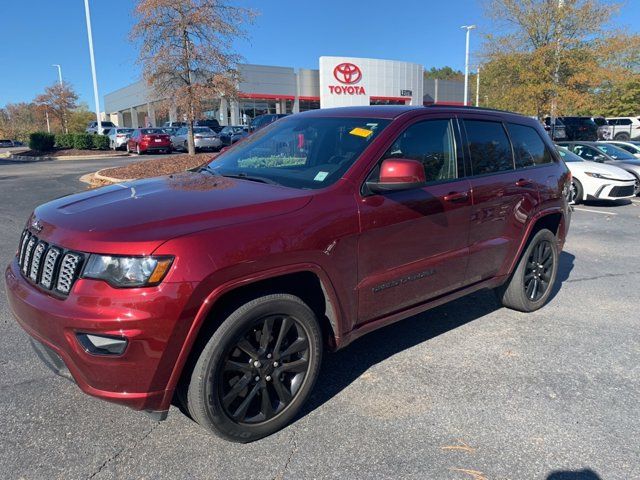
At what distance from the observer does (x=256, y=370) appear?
273 centimetres

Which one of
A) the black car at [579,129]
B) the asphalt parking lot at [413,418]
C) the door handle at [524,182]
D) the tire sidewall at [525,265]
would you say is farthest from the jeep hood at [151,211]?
the black car at [579,129]

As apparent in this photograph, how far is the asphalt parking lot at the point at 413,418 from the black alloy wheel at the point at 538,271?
33 centimetres

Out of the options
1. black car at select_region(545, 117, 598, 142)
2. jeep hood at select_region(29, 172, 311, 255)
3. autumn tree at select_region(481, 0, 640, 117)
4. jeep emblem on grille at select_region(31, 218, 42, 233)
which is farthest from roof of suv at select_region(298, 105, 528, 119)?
black car at select_region(545, 117, 598, 142)

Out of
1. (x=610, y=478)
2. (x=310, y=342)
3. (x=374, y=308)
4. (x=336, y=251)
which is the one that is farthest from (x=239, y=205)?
(x=610, y=478)

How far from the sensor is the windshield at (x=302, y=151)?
3232mm

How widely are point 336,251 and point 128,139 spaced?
95.2ft

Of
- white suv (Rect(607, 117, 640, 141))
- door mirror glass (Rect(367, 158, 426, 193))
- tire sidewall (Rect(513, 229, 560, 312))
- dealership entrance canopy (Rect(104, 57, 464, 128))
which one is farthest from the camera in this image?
dealership entrance canopy (Rect(104, 57, 464, 128))

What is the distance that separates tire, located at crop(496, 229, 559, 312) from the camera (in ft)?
15.0

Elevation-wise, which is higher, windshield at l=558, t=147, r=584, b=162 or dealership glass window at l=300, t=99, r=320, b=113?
dealership glass window at l=300, t=99, r=320, b=113

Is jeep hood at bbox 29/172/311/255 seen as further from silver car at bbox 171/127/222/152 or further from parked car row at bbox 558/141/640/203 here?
silver car at bbox 171/127/222/152

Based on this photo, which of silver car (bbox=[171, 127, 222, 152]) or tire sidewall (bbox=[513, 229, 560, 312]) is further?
silver car (bbox=[171, 127, 222, 152])

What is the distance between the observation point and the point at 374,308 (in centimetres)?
323

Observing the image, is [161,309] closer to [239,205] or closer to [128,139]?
[239,205]

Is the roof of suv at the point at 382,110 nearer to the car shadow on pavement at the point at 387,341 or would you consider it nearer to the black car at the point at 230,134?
the car shadow on pavement at the point at 387,341
